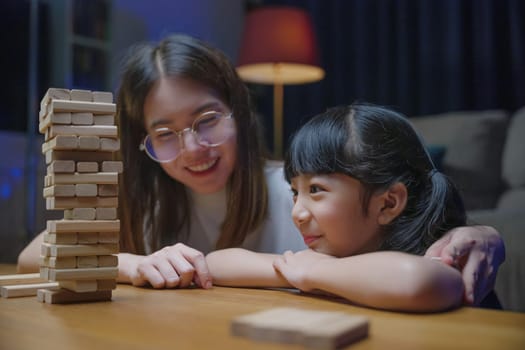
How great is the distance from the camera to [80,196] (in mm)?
884

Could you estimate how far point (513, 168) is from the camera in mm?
3084

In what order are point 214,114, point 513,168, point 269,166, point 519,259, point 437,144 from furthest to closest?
point 437,144
point 513,168
point 519,259
point 269,166
point 214,114

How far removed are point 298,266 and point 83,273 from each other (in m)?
0.32

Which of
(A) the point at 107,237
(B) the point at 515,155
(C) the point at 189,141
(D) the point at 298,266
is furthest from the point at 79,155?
(B) the point at 515,155

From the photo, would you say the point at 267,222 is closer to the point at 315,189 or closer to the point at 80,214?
the point at 315,189

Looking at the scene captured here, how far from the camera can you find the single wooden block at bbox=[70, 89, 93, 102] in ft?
2.94

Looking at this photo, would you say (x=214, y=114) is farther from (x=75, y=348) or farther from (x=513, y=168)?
(x=513, y=168)

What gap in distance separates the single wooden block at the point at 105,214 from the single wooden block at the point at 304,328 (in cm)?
37

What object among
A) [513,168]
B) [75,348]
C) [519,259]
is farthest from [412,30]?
[75,348]

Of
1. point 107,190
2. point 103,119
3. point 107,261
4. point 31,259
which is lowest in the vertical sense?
point 31,259

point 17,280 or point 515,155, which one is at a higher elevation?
point 515,155

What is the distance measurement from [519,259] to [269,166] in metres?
1.01

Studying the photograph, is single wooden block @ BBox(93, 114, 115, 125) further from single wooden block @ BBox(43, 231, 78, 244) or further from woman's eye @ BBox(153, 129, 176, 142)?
woman's eye @ BBox(153, 129, 176, 142)

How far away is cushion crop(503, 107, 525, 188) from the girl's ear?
7.11ft
